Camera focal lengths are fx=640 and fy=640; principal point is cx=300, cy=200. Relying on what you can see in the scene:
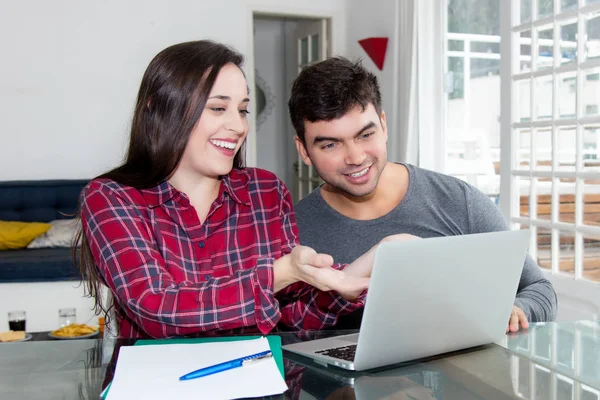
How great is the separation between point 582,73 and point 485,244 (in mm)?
2139

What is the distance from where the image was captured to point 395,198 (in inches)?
68.6

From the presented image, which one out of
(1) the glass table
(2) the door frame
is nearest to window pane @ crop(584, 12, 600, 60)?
(1) the glass table

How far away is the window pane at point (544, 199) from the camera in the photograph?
9.77 feet

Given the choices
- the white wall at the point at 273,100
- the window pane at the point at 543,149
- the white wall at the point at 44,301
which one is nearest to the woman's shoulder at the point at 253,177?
the window pane at the point at 543,149

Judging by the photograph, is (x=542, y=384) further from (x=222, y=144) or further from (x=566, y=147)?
(x=566, y=147)

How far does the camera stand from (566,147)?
2.86m

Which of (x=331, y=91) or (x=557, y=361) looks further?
(x=331, y=91)

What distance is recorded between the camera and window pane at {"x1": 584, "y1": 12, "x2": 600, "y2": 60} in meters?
2.67

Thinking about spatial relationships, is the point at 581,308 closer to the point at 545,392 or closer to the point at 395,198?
the point at 395,198

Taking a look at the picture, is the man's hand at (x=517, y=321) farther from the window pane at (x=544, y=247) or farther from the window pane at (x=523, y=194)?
the window pane at (x=523, y=194)

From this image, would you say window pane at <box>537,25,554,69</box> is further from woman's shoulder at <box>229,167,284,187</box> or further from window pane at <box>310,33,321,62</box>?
window pane at <box>310,33,321,62</box>

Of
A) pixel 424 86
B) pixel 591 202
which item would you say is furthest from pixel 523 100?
pixel 424 86

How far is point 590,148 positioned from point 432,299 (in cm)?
212

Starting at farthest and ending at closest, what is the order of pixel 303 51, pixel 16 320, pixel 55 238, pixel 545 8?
pixel 303 51 < pixel 55 238 < pixel 545 8 < pixel 16 320
